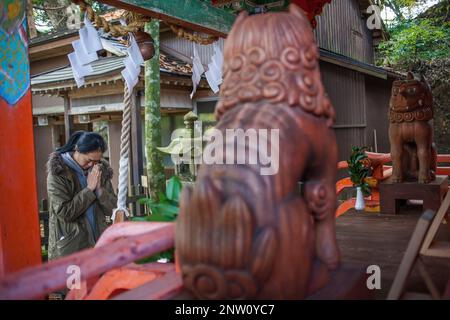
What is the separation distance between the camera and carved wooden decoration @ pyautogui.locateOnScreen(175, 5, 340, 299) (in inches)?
39.9

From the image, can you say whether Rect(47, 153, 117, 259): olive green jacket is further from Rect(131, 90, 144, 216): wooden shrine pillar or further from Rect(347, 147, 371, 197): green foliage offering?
Rect(131, 90, 144, 216): wooden shrine pillar

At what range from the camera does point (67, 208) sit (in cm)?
293

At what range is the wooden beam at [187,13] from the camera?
249 cm

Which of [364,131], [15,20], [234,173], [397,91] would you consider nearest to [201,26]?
[15,20]

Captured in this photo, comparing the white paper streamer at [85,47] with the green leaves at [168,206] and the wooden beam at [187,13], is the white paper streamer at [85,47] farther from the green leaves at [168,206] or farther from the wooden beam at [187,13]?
the green leaves at [168,206]

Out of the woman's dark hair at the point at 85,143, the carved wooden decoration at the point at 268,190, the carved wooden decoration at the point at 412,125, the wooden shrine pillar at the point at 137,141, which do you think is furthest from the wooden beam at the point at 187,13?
the wooden shrine pillar at the point at 137,141

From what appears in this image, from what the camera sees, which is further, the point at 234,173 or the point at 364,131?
the point at 364,131

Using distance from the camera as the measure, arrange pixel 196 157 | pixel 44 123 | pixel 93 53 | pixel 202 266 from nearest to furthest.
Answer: pixel 202 266, pixel 93 53, pixel 196 157, pixel 44 123

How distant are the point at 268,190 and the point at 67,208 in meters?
2.24

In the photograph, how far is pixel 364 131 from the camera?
8.91 metres

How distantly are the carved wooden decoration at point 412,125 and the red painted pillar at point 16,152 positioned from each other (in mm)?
2818

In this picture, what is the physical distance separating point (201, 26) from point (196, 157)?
2.80m
